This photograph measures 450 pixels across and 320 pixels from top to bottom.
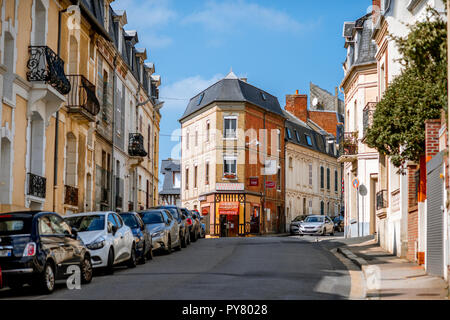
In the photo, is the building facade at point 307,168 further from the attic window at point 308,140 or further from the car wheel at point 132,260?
the car wheel at point 132,260

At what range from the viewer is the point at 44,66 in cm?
2166

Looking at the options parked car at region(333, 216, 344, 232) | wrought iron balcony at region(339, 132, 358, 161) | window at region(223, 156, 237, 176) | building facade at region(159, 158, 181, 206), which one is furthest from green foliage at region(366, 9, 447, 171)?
building facade at region(159, 158, 181, 206)

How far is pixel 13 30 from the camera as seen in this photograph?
19.7m

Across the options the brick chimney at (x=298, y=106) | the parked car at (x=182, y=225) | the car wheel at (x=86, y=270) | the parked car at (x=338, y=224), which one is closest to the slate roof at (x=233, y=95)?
the parked car at (x=338, y=224)

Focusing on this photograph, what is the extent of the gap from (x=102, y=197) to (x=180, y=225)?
440 centimetres

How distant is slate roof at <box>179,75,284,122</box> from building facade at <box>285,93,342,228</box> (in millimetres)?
3859

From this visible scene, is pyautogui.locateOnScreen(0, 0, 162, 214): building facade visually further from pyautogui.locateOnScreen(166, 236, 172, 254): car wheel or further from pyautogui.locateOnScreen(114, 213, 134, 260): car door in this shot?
pyautogui.locateOnScreen(166, 236, 172, 254): car wheel

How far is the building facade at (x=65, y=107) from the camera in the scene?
19.8 metres

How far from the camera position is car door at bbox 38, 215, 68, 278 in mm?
13320

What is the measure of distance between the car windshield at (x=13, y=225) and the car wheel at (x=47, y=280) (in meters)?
0.76

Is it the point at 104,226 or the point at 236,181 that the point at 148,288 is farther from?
the point at 236,181

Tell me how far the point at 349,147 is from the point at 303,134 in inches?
1069

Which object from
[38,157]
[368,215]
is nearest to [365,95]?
[368,215]

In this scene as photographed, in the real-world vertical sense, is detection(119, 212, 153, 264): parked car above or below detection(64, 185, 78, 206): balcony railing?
below
